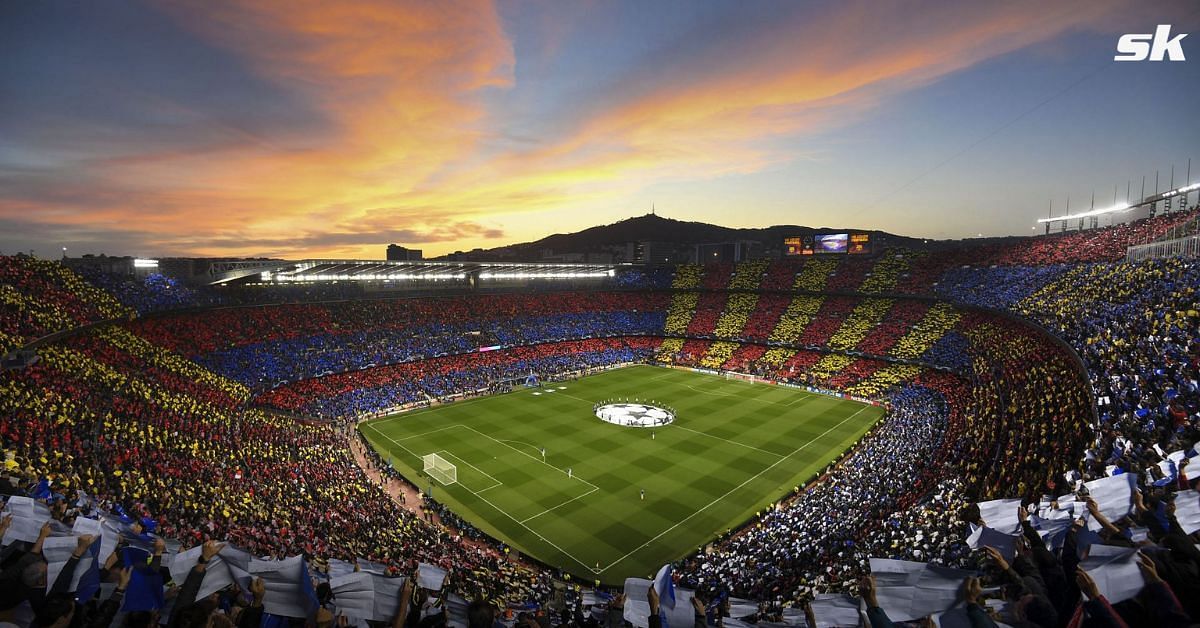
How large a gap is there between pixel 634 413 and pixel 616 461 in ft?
31.2

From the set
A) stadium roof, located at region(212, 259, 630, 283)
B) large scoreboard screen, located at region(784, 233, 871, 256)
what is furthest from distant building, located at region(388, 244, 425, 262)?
large scoreboard screen, located at region(784, 233, 871, 256)

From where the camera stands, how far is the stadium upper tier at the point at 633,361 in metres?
16.9

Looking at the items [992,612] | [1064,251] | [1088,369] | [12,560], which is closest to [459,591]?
[12,560]

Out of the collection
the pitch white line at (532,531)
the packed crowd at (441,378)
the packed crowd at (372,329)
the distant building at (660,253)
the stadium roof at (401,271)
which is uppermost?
the distant building at (660,253)

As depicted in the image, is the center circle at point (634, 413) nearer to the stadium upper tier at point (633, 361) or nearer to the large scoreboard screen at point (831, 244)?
the stadium upper tier at point (633, 361)

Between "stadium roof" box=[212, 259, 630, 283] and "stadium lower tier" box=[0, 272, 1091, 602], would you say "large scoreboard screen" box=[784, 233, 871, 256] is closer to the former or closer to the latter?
"stadium lower tier" box=[0, 272, 1091, 602]

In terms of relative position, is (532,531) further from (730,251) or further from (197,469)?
(730,251)

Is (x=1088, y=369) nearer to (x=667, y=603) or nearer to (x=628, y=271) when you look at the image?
(x=667, y=603)

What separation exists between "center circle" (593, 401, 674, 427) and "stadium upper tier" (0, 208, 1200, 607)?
466 inches

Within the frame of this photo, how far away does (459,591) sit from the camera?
1580cm

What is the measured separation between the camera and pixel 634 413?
41281 mm

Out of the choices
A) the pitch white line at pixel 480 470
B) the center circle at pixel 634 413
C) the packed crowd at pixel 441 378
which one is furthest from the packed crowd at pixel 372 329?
the center circle at pixel 634 413

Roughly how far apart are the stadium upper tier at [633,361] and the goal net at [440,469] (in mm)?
4585

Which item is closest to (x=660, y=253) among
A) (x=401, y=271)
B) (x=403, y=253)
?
(x=403, y=253)
